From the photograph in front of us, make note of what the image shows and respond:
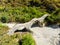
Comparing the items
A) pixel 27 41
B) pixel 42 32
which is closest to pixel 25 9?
pixel 42 32

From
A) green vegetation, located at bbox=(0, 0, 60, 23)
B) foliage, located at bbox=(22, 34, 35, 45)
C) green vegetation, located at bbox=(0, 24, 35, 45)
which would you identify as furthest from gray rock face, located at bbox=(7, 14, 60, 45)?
foliage, located at bbox=(22, 34, 35, 45)

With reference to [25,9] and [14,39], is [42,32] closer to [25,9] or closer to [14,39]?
[14,39]

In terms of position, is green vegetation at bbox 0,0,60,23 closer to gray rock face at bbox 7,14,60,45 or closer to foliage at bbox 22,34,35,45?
gray rock face at bbox 7,14,60,45

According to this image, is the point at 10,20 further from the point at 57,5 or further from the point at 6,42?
the point at 6,42

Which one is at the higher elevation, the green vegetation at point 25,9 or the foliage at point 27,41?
the foliage at point 27,41

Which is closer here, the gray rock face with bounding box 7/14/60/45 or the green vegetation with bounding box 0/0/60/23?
the gray rock face with bounding box 7/14/60/45

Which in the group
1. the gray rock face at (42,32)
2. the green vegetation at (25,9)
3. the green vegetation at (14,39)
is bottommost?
the gray rock face at (42,32)

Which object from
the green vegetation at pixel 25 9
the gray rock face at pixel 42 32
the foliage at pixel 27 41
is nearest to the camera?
the foliage at pixel 27 41

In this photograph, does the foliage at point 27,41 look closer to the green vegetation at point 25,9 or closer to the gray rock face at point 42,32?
the gray rock face at point 42,32

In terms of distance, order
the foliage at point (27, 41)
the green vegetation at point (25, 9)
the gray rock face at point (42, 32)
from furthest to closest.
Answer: the green vegetation at point (25, 9) → the gray rock face at point (42, 32) → the foliage at point (27, 41)

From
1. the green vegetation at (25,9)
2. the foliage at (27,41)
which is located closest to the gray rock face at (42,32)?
the green vegetation at (25,9)

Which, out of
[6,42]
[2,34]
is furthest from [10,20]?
[6,42]
